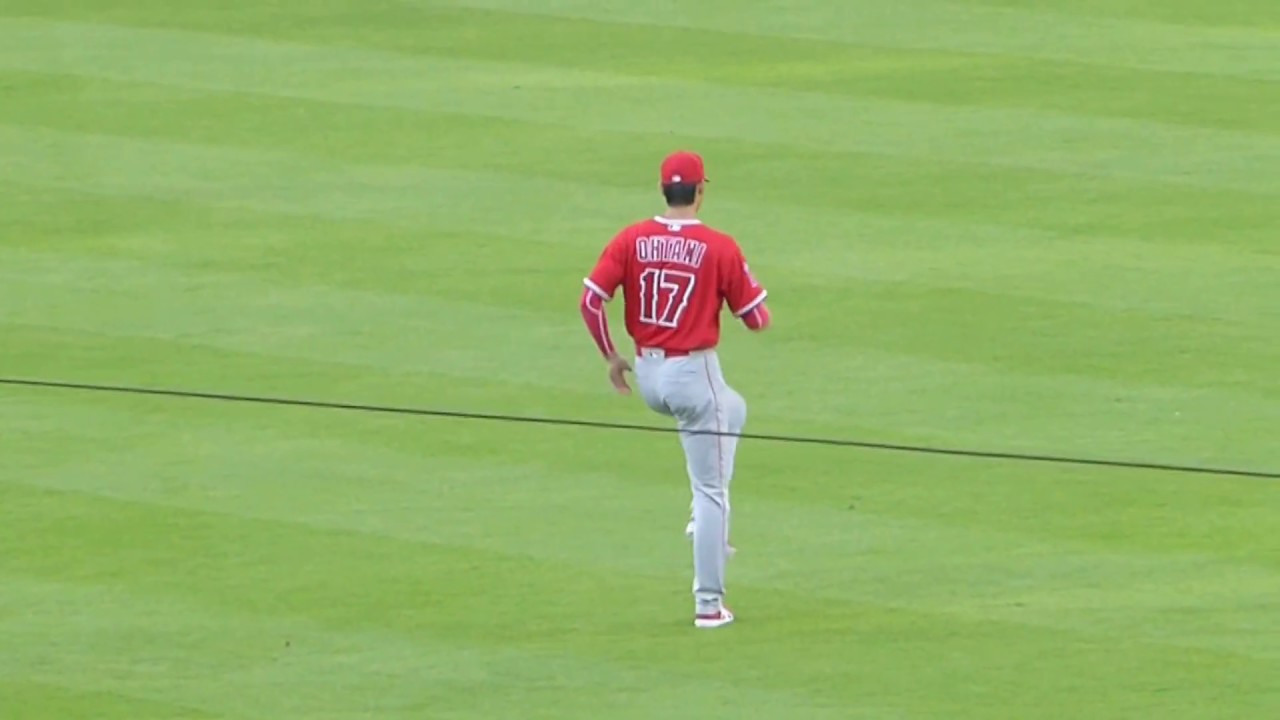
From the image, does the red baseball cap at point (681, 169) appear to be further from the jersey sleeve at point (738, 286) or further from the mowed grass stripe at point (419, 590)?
the mowed grass stripe at point (419, 590)

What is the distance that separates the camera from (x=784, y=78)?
1762 centimetres

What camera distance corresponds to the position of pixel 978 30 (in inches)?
733

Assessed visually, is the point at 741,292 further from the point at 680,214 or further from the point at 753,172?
the point at 753,172

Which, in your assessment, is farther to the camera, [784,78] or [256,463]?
[784,78]

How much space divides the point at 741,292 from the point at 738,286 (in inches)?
1.0

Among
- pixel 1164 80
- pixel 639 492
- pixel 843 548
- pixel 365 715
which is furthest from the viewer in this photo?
pixel 1164 80

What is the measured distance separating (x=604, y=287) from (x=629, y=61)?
9.26 metres

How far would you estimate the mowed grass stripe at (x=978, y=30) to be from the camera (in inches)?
701

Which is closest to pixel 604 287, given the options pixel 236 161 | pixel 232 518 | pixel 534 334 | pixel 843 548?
pixel 843 548

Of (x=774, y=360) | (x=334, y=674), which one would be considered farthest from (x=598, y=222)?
(x=334, y=674)

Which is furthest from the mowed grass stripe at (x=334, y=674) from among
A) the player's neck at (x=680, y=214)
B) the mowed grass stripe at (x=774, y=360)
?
the mowed grass stripe at (x=774, y=360)

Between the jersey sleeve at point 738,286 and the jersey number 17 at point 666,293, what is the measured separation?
4.8 inches

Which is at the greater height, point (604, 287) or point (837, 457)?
point (604, 287)

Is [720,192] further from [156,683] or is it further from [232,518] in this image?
[156,683]
